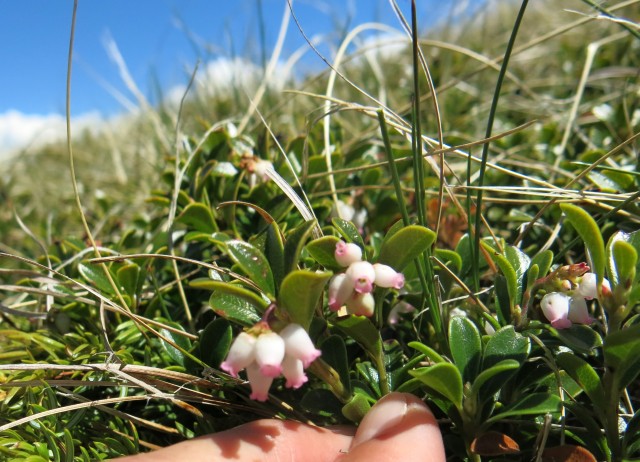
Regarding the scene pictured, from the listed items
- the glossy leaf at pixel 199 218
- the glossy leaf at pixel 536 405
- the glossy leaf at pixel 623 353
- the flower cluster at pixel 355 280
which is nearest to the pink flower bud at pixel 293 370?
the flower cluster at pixel 355 280

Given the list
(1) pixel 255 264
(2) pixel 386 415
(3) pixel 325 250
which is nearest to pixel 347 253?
(3) pixel 325 250

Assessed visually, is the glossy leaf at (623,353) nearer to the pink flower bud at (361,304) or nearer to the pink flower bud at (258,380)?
the pink flower bud at (361,304)

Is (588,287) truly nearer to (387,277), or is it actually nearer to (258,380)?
(387,277)

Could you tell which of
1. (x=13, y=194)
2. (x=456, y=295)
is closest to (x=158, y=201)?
(x=456, y=295)

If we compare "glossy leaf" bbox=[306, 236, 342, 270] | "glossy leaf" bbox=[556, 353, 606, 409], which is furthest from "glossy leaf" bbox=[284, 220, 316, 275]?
"glossy leaf" bbox=[556, 353, 606, 409]

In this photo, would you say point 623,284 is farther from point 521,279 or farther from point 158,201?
point 158,201
